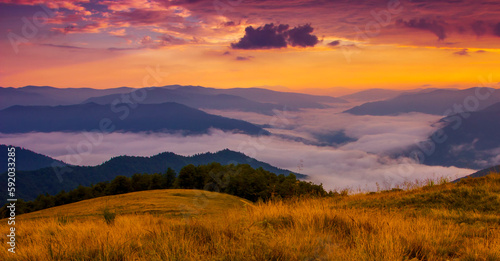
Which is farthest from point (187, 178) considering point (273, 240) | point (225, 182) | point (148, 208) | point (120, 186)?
point (273, 240)

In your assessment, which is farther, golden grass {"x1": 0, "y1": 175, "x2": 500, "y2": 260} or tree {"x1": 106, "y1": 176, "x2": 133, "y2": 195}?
tree {"x1": 106, "y1": 176, "x2": 133, "y2": 195}

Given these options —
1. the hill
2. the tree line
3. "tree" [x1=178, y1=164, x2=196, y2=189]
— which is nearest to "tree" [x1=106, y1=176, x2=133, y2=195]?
the tree line

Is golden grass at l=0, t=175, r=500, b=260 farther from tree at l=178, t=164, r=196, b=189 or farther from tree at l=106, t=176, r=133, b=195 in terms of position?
tree at l=106, t=176, r=133, b=195

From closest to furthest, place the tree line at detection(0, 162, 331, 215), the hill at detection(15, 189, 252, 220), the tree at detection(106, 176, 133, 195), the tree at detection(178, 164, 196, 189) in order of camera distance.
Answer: the hill at detection(15, 189, 252, 220) < the tree line at detection(0, 162, 331, 215) < the tree at detection(178, 164, 196, 189) < the tree at detection(106, 176, 133, 195)

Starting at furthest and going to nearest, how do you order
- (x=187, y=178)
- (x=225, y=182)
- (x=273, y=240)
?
(x=187, y=178)
(x=225, y=182)
(x=273, y=240)

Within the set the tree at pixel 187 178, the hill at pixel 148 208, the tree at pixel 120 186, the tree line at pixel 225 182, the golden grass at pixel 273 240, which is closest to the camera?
the golden grass at pixel 273 240

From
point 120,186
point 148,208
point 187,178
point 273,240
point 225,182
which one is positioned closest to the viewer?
point 273,240

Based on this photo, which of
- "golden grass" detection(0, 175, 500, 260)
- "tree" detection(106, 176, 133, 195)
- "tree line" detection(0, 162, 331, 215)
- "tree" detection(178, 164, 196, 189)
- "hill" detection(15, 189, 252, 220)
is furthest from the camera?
"tree" detection(106, 176, 133, 195)

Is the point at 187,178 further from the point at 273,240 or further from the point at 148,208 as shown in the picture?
the point at 273,240

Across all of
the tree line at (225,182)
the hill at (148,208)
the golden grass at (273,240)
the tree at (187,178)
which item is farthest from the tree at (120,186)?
the golden grass at (273,240)

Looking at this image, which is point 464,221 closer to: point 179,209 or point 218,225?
point 218,225

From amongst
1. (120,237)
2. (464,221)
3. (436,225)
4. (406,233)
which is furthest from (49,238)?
(464,221)

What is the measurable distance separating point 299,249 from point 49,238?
5.14 m

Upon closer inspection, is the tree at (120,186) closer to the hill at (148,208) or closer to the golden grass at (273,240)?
the hill at (148,208)
